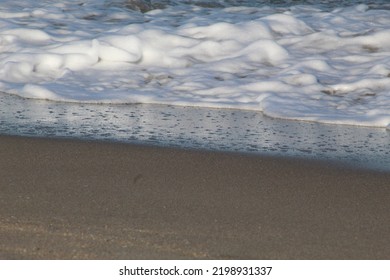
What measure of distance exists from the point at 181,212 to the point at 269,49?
3.38m

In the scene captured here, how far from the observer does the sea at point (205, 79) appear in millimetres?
4094

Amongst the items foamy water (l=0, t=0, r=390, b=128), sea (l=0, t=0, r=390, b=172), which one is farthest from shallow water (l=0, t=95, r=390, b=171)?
foamy water (l=0, t=0, r=390, b=128)

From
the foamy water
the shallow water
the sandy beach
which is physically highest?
the sandy beach

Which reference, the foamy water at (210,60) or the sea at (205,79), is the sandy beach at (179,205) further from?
the foamy water at (210,60)

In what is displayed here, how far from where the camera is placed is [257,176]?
3.33 meters

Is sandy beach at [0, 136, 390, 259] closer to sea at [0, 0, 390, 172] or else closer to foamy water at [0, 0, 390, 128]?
sea at [0, 0, 390, 172]

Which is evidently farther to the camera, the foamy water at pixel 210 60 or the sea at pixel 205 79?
the foamy water at pixel 210 60

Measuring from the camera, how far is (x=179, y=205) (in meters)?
2.88

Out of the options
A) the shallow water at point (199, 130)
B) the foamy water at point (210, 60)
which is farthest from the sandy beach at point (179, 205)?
the foamy water at point (210, 60)

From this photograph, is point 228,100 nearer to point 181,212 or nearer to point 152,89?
point 152,89

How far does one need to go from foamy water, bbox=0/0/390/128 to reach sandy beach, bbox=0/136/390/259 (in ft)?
3.97

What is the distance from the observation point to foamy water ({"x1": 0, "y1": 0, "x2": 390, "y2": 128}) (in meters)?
4.95

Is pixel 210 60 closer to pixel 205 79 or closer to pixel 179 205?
pixel 205 79

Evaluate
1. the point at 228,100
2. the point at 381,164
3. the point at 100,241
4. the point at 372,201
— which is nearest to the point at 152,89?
the point at 228,100
